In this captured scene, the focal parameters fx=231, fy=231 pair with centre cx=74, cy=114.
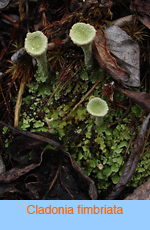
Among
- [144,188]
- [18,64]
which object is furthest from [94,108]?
[18,64]

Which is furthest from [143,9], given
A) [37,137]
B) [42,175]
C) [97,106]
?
[42,175]

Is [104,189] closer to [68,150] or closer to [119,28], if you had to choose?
[68,150]

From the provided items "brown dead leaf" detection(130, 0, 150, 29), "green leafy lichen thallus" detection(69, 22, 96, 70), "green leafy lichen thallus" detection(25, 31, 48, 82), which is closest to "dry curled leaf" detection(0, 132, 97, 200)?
"green leafy lichen thallus" detection(25, 31, 48, 82)

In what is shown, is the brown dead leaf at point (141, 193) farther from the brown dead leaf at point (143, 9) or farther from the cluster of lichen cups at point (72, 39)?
the brown dead leaf at point (143, 9)

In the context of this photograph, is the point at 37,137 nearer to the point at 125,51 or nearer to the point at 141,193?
the point at 141,193

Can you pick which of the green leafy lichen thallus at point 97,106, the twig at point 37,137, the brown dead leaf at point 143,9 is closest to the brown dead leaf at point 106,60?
the green leafy lichen thallus at point 97,106

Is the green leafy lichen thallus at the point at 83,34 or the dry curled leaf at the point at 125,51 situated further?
the dry curled leaf at the point at 125,51

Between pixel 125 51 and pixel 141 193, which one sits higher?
pixel 125 51

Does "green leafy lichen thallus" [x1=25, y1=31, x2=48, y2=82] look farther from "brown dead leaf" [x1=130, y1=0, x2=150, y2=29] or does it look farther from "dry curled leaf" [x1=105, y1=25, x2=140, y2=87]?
"brown dead leaf" [x1=130, y1=0, x2=150, y2=29]

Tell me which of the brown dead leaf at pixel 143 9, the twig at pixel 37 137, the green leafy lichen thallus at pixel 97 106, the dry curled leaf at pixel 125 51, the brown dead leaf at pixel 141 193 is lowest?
the brown dead leaf at pixel 141 193
